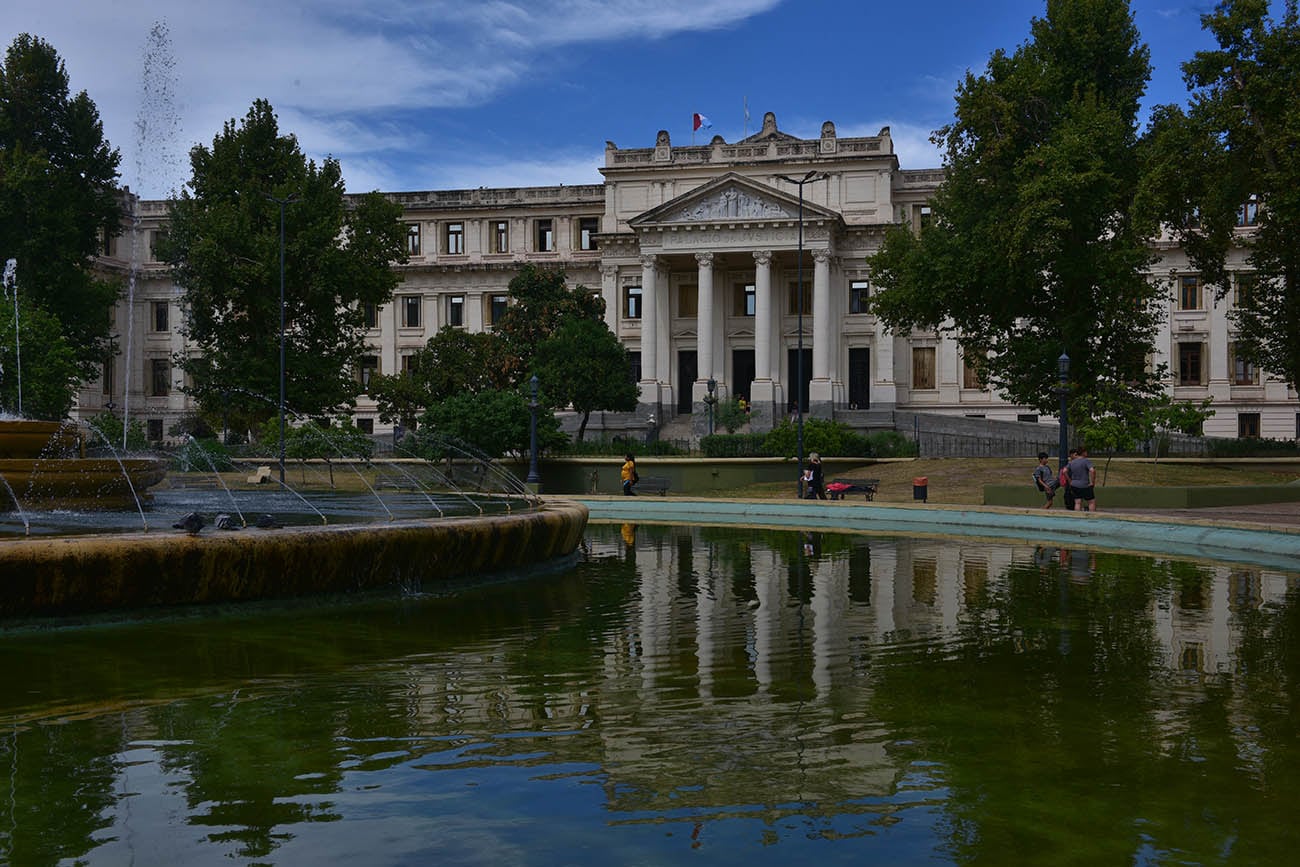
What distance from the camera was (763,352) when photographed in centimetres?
5606

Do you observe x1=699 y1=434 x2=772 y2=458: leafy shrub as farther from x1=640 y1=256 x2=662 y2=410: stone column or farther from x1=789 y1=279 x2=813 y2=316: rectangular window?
x1=789 y1=279 x2=813 y2=316: rectangular window

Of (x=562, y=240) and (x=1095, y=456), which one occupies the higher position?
(x=562, y=240)

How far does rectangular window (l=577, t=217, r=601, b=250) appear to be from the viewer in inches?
2469

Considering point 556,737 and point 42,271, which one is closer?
point 556,737

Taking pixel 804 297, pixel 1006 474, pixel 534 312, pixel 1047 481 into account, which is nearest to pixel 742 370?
pixel 804 297

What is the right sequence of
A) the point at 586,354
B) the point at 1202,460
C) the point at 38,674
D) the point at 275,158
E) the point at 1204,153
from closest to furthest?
the point at 38,674 → the point at 1204,153 → the point at 1202,460 → the point at 275,158 → the point at 586,354

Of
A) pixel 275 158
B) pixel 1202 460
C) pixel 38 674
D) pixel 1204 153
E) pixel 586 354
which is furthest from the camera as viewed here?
pixel 586 354

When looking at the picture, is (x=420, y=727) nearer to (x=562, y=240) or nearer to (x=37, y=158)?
(x=37, y=158)

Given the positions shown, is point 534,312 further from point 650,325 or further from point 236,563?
point 236,563

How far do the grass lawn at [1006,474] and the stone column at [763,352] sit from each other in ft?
52.0

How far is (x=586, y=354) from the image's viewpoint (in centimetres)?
4666

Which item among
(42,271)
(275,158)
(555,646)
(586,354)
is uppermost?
(275,158)

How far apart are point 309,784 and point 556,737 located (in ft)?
4.02

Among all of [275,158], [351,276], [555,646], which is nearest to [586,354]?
[351,276]
